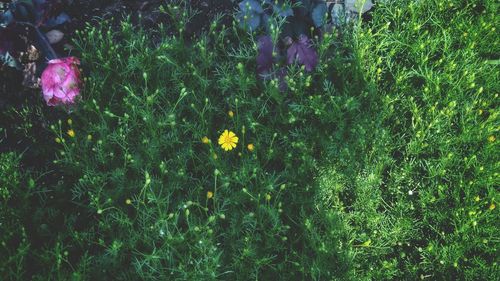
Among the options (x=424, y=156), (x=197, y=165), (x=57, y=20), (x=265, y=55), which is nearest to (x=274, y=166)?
(x=197, y=165)

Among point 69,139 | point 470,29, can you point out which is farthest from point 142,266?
point 470,29

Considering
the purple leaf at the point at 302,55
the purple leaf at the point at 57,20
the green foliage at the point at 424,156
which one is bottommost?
the green foliage at the point at 424,156

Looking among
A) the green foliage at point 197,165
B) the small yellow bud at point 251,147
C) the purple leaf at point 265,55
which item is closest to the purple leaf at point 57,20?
the green foliage at point 197,165

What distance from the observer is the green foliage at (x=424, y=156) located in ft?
6.50

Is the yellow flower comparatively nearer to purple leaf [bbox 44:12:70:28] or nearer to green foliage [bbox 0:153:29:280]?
green foliage [bbox 0:153:29:280]

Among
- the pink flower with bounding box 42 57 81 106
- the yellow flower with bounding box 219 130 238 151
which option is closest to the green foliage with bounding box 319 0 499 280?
the yellow flower with bounding box 219 130 238 151

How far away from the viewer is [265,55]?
2271 mm

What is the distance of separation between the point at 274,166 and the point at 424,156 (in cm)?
73

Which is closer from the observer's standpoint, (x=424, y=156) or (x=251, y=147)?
(x=251, y=147)

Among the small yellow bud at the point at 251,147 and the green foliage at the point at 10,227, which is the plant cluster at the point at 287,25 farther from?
the green foliage at the point at 10,227

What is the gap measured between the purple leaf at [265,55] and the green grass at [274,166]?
0.26 ft

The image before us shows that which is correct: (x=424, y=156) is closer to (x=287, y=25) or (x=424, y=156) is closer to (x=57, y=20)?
(x=287, y=25)

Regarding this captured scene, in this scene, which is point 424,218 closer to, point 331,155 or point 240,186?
point 331,155

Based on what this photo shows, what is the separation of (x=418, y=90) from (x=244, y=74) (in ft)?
2.90
